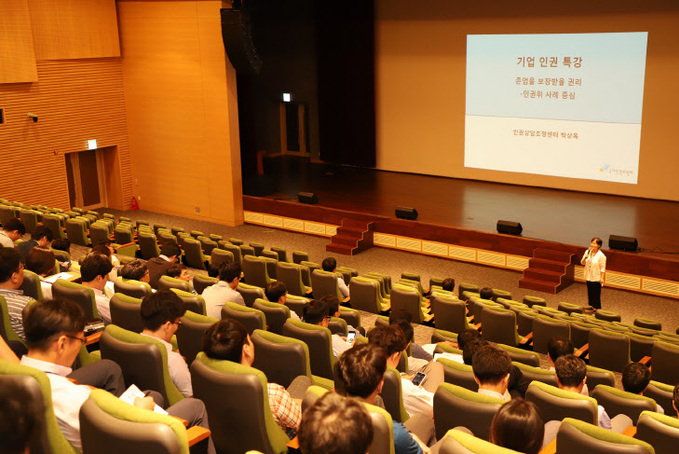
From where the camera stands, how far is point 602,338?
6770mm

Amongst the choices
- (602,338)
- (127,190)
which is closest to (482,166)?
(127,190)

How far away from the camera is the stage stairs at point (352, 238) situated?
1313cm

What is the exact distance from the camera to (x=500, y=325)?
7.36m

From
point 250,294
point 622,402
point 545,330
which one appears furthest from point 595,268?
point 622,402

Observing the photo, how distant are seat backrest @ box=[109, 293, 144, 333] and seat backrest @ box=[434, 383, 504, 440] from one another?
6.83 feet

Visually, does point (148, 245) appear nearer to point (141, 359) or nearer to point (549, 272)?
point (549, 272)

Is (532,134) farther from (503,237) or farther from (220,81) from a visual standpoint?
(220,81)

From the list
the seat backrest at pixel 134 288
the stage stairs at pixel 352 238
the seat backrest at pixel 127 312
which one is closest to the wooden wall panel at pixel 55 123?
the stage stairs at pixel 352 238

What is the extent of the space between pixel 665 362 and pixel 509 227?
5628 mm

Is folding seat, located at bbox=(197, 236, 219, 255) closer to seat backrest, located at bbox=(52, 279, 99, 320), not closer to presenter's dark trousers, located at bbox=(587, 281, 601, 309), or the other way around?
presenter's dark trousers, located at bbox=(587, 281, 601, 309)

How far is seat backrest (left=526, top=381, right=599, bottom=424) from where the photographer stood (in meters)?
3.74

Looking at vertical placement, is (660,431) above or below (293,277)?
above

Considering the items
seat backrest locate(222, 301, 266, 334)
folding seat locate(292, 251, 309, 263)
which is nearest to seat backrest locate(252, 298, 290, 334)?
seat backrest locate(222, 301, 266, 334)

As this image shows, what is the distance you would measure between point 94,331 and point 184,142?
11.1 meters
